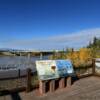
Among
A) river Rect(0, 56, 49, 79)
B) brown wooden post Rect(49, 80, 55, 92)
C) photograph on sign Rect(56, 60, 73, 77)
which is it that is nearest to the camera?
brown wooden post Rect(49, 80, 55, 92)

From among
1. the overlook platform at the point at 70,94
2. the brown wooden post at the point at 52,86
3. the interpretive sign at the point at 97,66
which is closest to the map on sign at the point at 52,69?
the brown wooden post at the point at 52,86

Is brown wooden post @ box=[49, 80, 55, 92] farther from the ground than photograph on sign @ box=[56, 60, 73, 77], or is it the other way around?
photograph on sign @ box=[56, 60, 73, 77]

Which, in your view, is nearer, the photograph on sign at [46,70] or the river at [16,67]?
the photograph on sign at [46,70]

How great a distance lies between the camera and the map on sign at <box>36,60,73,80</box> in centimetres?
665

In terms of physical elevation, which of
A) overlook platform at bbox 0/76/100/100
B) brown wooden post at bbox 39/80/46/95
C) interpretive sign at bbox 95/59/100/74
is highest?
interpretive sign at bbox 95/59/100/74

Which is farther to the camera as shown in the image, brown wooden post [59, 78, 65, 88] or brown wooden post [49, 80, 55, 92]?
brown wooden post [59, 78, 65, 88]

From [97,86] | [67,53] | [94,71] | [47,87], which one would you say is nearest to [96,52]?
[67,53]

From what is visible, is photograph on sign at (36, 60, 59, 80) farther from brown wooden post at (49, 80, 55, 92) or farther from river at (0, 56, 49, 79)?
river at (0, 56, 49, 79)

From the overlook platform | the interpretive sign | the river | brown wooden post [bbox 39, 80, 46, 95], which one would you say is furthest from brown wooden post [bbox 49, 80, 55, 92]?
the river

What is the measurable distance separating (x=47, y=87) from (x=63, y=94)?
0.67 m

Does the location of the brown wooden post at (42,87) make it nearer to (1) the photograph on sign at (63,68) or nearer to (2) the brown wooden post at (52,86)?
(2) the brown wooden post at (52,86)

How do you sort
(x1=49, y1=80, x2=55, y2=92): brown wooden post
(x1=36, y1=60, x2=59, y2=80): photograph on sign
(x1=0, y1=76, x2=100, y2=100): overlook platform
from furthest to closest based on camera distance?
(x1=49, y1=80, x2=55, y2=92): brown wooden post
(x1=36, y1=60, x2=59, y2=80): photograph on sign
(x1=0, y1=76, x2=100, y2=100): overlook platform

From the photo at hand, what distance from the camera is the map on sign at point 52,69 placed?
6.65 meters

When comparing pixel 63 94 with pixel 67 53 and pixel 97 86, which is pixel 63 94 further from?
pixel 67 53
